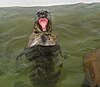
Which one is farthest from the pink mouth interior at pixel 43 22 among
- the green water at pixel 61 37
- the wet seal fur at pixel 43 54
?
the green water at pixel 61 37

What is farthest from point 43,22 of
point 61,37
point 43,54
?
point 61,37

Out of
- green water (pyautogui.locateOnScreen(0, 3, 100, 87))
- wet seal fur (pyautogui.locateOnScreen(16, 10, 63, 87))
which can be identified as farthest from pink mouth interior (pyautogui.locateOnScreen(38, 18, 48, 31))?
green water (pyautogui.locateOnScreen(0, 3, 100, 87))

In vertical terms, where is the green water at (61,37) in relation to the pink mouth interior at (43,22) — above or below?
below

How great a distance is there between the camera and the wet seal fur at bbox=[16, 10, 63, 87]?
6.59 m

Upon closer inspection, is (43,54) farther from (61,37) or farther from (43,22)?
(61,37)

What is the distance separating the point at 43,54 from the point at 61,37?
1.59m

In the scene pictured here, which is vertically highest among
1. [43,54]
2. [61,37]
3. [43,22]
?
[43,22]

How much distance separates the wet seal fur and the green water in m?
0.15

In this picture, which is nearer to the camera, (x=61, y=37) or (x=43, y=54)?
(x=43, y=54)

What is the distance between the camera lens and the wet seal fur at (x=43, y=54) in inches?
259

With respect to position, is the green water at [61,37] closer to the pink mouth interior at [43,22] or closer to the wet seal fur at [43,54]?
the wet seal fur at [43,54]

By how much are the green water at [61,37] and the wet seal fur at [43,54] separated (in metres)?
0.15

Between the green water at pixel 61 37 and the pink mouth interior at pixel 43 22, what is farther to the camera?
the pink mouth interior at pixel 43 22

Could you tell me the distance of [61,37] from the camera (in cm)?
823
